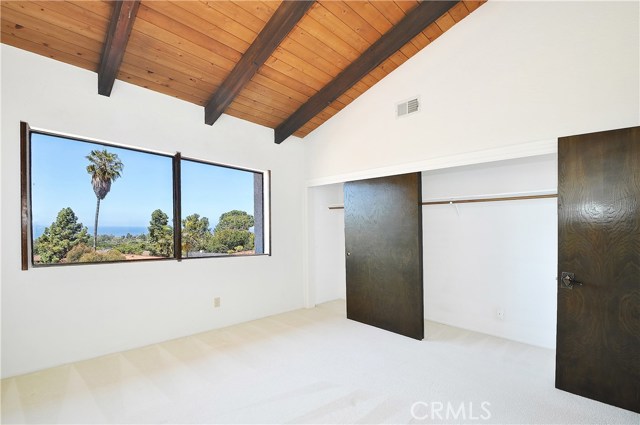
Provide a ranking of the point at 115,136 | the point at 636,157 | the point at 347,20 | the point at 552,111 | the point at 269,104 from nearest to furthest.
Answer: the point at 636,157, the point at 552,111, the point at 347,20, the point at 115,136, the point at 269,104

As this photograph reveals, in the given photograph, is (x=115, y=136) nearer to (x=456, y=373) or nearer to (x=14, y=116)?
(x=14, y=116)

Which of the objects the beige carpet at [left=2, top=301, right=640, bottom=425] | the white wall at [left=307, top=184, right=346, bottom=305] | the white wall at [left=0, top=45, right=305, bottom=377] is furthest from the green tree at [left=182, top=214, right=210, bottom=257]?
the white wall at [left=307, top=184, right=346, bottom=305]

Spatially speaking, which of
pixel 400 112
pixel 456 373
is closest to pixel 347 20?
pixel 400 112

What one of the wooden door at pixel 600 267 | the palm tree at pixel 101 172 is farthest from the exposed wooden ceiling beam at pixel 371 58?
the palm tree at pixel 101 172

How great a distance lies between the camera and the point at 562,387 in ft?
7.38

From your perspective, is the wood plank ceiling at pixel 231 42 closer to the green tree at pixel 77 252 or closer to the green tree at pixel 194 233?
the green tree at pixel 194 233

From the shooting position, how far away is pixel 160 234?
11.0ft

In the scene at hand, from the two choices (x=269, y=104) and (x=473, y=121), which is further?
(x=269, y=104)

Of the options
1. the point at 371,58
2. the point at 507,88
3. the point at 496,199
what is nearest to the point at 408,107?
the point at 371,58

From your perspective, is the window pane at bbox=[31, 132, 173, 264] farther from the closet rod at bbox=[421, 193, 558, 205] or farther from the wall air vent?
the closet rod at bbox=[421, 193, 558, 205]

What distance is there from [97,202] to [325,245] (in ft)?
10.3

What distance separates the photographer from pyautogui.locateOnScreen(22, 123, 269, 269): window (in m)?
2.69

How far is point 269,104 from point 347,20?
1.40m

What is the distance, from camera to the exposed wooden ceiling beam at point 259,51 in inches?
98.3
